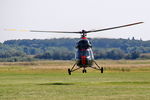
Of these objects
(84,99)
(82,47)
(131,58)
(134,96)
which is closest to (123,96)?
(134,96)

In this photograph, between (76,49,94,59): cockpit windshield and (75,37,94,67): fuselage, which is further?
(76,49,94,59): cockpit windshield

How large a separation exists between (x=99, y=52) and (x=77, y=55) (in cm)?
12856

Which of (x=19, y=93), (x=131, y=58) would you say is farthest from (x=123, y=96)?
(x=131, y=58)

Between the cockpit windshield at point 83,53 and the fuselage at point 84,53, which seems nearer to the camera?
the fuselage at point 84,53

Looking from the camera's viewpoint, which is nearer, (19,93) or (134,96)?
(134,96)

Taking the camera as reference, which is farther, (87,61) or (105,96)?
(87,61)

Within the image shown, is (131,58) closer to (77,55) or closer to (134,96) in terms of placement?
(77,55)

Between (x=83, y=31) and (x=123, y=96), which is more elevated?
(x=83, y=31)

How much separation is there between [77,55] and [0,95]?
2105cm

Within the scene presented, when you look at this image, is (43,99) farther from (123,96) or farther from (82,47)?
(82,47)

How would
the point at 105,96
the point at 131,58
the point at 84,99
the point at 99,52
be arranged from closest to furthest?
the point at 84,99 < the point at 105,96 < the point at 99,52 < the point at 131,58

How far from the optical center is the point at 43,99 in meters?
28.3

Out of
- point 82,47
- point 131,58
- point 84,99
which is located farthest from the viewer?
point 131,58

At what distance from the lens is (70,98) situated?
28891 millimetres
